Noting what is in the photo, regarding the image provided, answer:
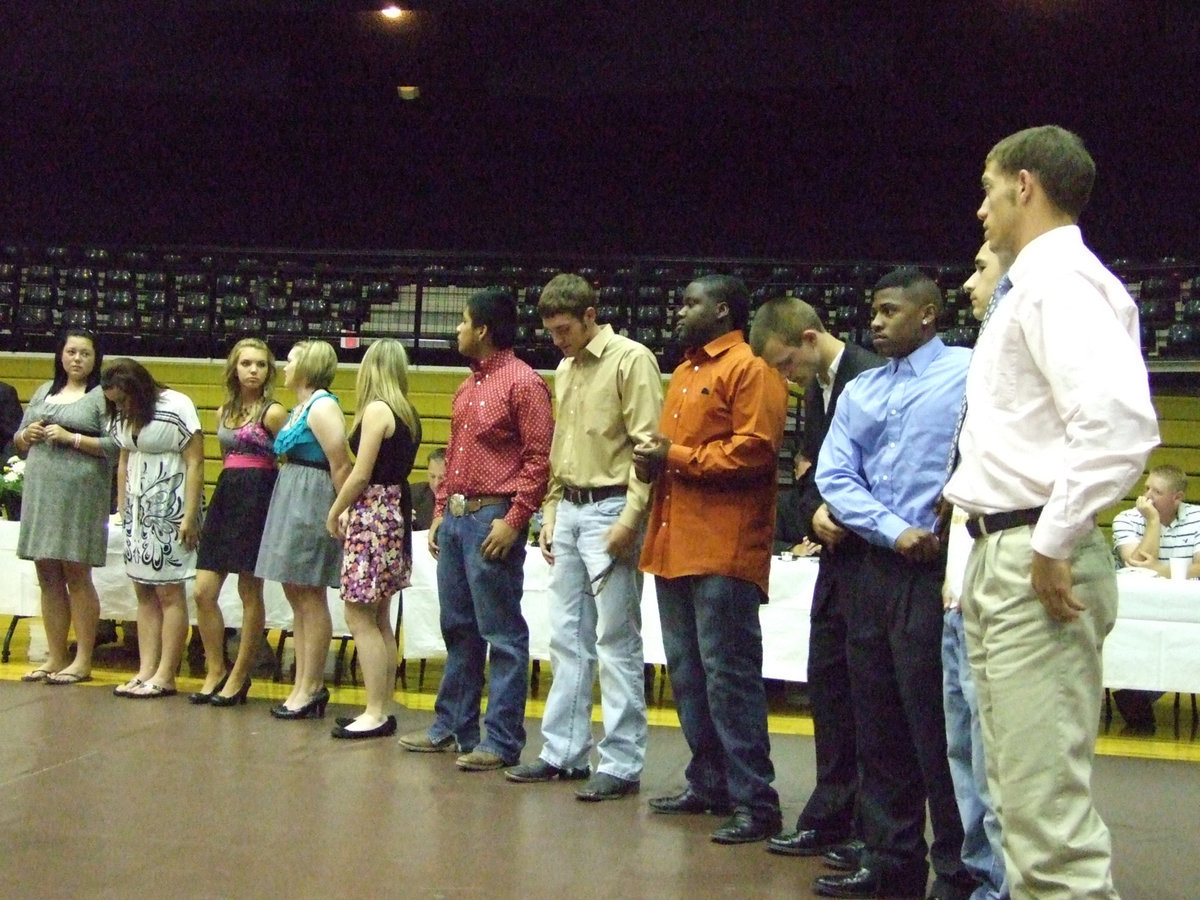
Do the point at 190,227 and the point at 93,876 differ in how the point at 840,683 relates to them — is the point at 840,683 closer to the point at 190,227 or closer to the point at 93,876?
the point at 93,876

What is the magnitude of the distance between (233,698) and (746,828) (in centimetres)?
259

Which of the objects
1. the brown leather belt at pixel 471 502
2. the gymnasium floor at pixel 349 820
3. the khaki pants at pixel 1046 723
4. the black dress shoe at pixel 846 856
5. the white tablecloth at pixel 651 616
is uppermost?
the brown leather belt at pixel 471 502

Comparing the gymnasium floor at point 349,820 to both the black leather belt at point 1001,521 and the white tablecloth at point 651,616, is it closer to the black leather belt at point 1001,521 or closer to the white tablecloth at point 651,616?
the white tablecloth at point 651,616

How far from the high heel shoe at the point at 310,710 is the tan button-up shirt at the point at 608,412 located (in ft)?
5.39

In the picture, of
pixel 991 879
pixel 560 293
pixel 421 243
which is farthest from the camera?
pixel 421 243

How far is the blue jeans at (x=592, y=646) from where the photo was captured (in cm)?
414

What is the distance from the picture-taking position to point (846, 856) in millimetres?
3365

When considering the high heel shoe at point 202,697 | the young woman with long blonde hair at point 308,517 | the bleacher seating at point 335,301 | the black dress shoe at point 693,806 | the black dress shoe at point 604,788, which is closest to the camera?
the black dress shoe at point 693,806

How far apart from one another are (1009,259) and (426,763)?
9.53ft

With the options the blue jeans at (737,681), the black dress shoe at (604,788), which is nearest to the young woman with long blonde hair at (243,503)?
the black dress shoe at (604,788)

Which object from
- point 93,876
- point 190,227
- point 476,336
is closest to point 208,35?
point 190,227

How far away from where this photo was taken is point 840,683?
344 cm

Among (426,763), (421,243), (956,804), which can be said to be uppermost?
(421,243)

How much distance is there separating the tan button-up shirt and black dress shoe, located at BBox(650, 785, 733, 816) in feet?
2.66
